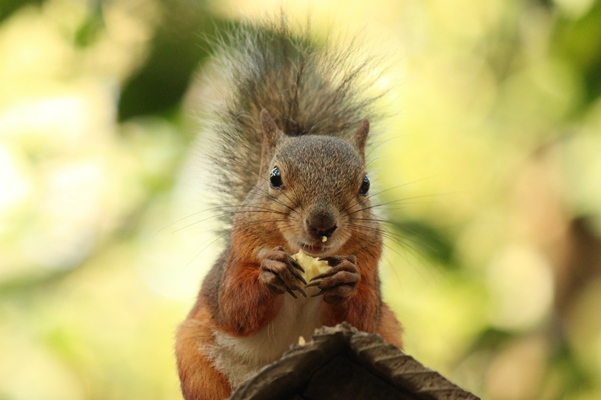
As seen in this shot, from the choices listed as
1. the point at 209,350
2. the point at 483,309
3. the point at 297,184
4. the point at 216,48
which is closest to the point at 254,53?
the point at 216,48

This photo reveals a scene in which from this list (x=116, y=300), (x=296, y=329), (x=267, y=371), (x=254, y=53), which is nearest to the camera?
(x=267, y=371)

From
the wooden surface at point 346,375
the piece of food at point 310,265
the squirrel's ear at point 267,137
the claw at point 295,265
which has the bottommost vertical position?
the wooden surface at point 346,375

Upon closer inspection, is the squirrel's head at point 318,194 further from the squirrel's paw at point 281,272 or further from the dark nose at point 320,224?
the squirrel's paw at point 281,272

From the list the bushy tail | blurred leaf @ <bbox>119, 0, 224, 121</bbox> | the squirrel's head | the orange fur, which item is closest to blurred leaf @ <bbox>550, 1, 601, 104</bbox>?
the bushy tail

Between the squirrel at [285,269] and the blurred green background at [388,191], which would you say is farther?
the blurred green background at [388,191]

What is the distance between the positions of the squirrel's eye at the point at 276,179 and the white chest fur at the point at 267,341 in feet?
1.32

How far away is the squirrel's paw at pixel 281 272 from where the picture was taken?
8.61ft

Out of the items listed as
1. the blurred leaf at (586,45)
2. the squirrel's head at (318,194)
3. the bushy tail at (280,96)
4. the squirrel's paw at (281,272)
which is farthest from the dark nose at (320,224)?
the blurred leaf at (586,45)

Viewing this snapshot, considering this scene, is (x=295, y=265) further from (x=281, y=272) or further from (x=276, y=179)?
(x=276, y=179)

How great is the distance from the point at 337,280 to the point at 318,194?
16.0 inches

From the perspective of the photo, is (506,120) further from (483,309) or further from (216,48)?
(216,48)

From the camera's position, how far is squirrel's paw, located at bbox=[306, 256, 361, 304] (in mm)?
2600

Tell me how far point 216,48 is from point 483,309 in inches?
89.2

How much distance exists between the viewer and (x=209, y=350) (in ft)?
9.86
